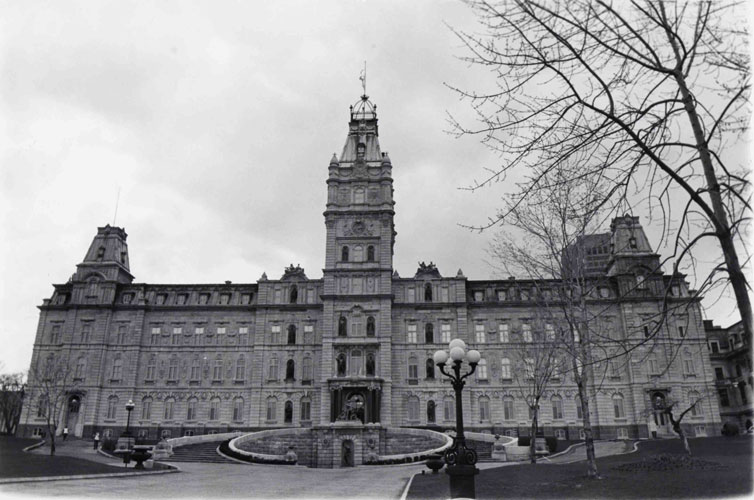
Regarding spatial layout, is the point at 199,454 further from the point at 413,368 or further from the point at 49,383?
the point at 413,368

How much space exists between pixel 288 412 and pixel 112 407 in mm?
18398

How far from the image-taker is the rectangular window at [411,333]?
6081 centimetres

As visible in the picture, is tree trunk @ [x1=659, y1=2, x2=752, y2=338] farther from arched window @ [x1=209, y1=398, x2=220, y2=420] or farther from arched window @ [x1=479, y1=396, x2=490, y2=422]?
arched window @ [x1=209, y1=398, x2=220, y2=420]

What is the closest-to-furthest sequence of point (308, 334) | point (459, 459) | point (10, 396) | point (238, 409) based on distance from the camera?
point (459, 459) < point (238, 409) < point (308, 334) < point (10, 396)

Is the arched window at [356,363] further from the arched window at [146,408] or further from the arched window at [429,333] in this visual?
the arched window at [146,408]

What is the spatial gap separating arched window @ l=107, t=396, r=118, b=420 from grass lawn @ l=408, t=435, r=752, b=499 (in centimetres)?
4225

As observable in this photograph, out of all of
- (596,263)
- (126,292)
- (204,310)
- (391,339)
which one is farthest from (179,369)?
(596,263)

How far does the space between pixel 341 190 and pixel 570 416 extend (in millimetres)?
33377

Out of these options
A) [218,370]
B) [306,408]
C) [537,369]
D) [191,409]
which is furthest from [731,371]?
[191,409]

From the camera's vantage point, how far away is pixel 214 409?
198ft

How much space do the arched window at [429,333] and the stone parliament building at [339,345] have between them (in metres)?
0.15

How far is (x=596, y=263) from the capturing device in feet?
237

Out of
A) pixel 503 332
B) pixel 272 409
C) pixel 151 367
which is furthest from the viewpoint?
pixel 151 367

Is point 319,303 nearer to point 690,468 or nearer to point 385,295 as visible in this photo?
point 385,295
